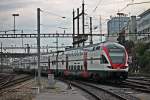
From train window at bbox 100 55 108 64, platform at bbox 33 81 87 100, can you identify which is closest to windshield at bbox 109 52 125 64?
train window at bbox 100 55 108 64

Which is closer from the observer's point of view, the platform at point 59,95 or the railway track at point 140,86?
the platform at point 59,95

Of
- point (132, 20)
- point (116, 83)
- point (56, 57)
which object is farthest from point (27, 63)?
point (132, 20)

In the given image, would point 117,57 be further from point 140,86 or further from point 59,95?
point 59,95

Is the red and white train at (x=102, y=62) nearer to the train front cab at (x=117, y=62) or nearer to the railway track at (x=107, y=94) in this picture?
the train front cab at (x=117, y=62)

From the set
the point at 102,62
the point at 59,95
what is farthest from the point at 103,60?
the point at 59,95

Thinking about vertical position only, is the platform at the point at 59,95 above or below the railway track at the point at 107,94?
below

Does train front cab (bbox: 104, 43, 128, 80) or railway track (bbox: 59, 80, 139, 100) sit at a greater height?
train front cab (bbox: 104, 43, 128, 80)

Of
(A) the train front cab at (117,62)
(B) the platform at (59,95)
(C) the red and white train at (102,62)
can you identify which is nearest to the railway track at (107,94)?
(B) the platform at (59,95)

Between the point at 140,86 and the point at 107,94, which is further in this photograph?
the point at 140,86

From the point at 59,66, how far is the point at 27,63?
28.0m

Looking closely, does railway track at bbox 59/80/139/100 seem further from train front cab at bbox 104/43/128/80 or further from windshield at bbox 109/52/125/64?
windshield at bbox 109/52/125/64

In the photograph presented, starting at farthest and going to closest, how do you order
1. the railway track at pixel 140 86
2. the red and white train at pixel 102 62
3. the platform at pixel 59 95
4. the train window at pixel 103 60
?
the train window at pixel 103 60, the red and white train at pixel 102 62, the railway track at pixel 140 86, the platform at pixel 59 95

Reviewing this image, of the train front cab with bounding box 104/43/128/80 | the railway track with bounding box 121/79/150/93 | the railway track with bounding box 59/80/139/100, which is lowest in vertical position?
the railway track with bounding box 59/80/139/100

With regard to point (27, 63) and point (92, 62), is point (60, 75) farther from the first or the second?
point (27, 63)
